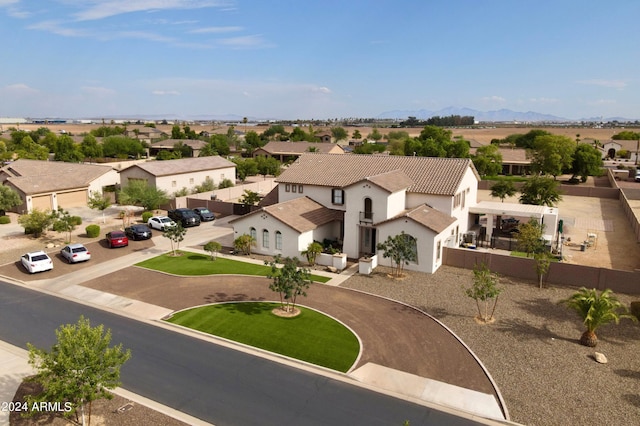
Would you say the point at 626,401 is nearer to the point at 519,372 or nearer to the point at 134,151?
the point at 519,372

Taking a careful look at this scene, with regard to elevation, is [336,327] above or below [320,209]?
below

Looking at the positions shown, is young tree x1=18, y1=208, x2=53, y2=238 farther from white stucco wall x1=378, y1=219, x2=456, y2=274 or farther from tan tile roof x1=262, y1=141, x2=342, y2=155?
tan tile roof x1=262, y1=141, x2=342, y2=155

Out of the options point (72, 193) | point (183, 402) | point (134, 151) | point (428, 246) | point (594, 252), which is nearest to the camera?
point (183, 402)

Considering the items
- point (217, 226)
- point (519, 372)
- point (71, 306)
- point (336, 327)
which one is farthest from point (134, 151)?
point (519, 372)

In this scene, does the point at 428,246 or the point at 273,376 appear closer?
the point at 273,376

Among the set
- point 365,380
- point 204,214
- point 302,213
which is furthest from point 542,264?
point 204,214

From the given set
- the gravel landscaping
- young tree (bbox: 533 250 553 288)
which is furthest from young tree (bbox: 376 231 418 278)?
young tree (bbox: 533 250 553 288)

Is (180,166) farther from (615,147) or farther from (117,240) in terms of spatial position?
(615,147)
